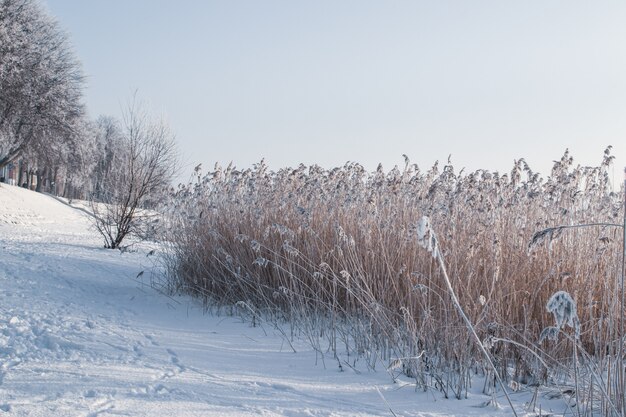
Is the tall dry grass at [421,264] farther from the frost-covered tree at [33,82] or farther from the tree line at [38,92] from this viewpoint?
the frost-covered tree at [33,82]

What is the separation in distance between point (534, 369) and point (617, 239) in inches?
49.1

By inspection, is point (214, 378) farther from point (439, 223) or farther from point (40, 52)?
point (40, 52)

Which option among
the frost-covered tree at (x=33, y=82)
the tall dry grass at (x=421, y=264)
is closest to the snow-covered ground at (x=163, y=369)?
the tall dry grass at (x=421, y=264)

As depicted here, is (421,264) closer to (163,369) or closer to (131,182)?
(163,369)

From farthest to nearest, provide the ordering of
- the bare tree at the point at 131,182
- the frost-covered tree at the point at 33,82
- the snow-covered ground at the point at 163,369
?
the frost-covered tree at the point at 33,82 → the bare tree at the point at 131,182 → the snow-covered ground at the point at 163,369

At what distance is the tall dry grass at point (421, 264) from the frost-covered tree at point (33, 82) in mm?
17626

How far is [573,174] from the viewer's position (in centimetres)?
537

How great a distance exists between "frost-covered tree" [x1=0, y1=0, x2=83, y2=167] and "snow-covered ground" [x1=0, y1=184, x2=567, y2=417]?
17594mm

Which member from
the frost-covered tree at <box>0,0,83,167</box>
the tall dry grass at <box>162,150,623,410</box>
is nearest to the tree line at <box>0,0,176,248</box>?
the frost-covered tree at <box>0,0,83,167</box>

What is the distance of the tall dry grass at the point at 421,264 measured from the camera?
4047mm

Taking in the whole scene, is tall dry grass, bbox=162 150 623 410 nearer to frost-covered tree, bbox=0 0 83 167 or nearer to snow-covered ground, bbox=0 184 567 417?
snow-covered ground, bbox=0 184 567 417

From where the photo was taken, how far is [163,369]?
4.13 m

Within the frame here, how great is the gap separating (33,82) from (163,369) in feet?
73.1

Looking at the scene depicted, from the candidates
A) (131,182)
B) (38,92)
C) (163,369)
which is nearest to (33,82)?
(38,92)
